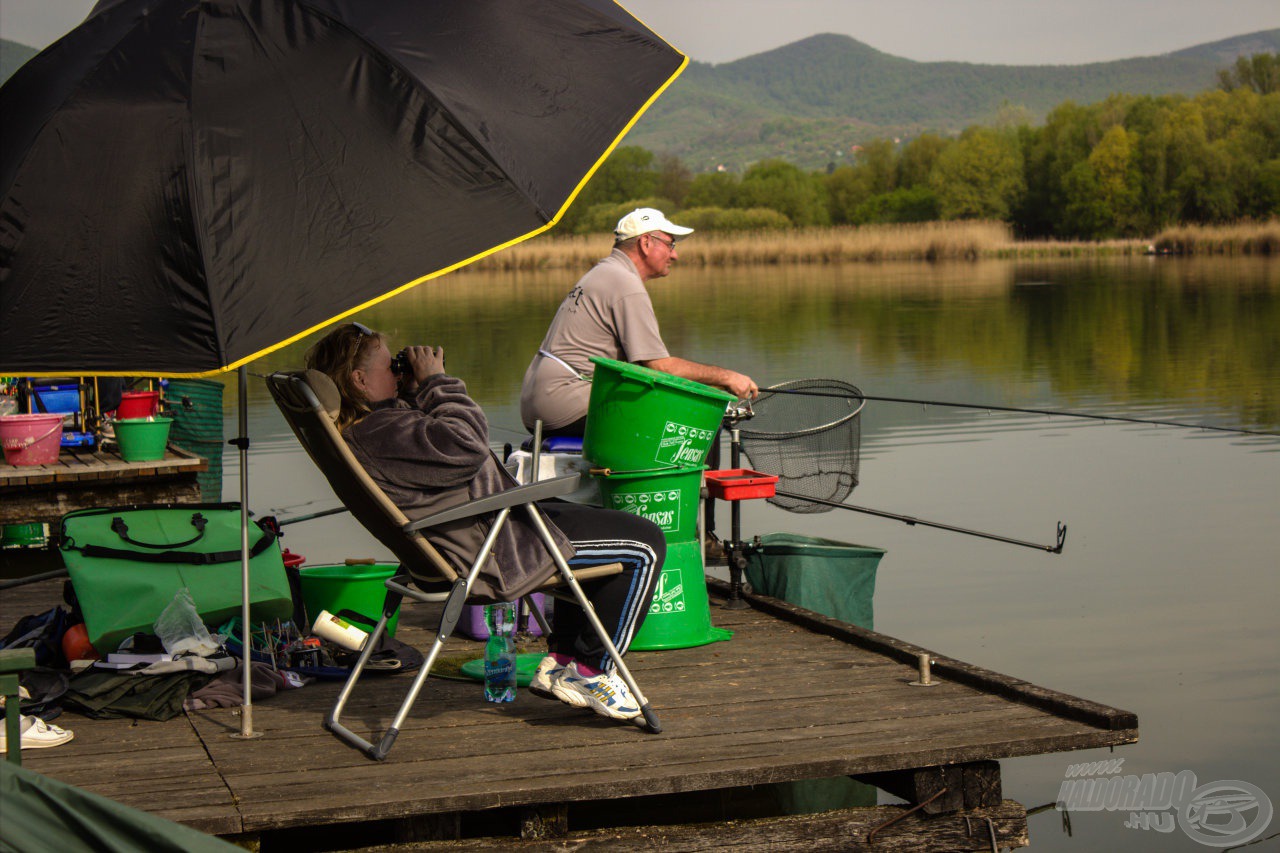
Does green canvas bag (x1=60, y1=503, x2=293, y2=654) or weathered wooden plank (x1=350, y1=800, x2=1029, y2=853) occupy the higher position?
green canvas bag (x1=60, y1=503, x2=293, y2=654)

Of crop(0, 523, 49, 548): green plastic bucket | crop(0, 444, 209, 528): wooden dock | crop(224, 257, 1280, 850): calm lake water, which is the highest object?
crop(0, 444, 209, 528): wooden dock

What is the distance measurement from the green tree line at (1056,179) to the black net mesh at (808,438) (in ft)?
171

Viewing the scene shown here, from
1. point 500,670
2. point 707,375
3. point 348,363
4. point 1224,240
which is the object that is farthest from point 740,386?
point 1224,240

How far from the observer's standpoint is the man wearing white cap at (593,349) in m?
5.81

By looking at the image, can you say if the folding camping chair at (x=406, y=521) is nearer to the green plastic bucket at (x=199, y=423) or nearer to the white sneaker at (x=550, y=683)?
the white sneaker at (x=550, y=683)

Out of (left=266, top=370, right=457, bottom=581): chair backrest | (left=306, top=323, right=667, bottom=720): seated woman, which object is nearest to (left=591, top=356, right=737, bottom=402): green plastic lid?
(left=306, top=323, right=667, bottom=720): seated woman

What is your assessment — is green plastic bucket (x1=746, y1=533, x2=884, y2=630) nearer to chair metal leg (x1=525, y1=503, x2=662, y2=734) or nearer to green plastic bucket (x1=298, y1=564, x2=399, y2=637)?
green plastic bucket (x1=298, y1=564, x2=399, y2=637)

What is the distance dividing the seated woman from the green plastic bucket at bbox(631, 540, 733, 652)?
81 centimetres

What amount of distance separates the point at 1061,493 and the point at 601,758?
26.0 ft

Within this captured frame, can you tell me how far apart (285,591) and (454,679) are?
673 millimetres

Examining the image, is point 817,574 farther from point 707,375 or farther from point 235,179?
point 235,179

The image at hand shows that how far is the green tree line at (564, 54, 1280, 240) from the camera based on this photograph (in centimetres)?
6069

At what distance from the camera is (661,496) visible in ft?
17.2

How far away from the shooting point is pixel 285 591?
5.06 meters
